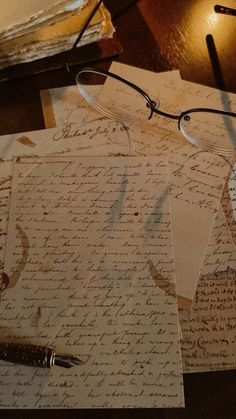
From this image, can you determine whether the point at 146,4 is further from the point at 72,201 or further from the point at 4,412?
the point at 4,412

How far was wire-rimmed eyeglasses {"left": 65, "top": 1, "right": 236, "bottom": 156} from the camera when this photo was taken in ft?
2.05

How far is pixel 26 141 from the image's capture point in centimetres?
63

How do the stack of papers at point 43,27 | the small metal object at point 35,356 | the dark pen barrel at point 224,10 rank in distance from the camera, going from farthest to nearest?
the dark pen barrel at point 224,10, the stack of papers at point 43,27, the small metal object at point 35,356

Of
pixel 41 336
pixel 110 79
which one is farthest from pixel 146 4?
pixel 41 336

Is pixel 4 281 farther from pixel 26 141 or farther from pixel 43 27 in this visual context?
pixel 43 27

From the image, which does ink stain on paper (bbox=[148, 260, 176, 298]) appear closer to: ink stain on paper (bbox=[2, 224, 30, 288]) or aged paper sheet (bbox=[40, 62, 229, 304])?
aged paper sheet (bbox=[40, 62, 229, 304])

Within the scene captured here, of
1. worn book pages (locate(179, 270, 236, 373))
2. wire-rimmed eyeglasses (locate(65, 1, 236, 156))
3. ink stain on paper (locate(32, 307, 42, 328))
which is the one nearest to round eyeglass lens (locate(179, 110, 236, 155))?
wire-rimmed eyeglasses (locate(65, 1, 236, 156))

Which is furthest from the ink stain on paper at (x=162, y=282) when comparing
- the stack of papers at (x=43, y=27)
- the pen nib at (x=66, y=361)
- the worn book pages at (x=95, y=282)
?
the stack of papers at (x=43, y=27)

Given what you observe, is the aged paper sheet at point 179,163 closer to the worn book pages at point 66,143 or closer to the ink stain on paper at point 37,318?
the worn book pages at point 66,143

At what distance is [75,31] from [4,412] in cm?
53

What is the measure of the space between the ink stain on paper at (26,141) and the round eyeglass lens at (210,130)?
0.70 feet

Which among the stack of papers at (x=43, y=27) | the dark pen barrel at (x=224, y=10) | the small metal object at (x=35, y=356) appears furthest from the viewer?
the dark pen barrel at (x=224, y=10)

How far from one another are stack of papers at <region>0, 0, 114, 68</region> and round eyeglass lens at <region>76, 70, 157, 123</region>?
63 millimetres

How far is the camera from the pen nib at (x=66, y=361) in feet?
1.62
